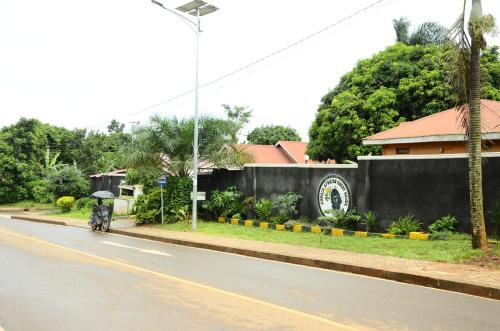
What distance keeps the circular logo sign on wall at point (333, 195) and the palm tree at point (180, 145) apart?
474 cm

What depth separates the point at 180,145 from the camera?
2152cm

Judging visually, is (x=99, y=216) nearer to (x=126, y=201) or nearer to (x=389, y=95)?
(x=126, y=201)

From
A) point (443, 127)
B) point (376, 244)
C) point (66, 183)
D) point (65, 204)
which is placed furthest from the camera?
point (66, 183)

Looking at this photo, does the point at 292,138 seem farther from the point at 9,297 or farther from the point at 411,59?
the point at 9,297

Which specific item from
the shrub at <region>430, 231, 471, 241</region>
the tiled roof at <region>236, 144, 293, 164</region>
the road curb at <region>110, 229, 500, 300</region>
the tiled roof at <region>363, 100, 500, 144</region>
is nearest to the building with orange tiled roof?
the tiled roof at <region>363, 100, 500, 144</region>

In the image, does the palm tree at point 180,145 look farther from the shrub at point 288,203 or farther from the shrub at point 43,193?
the shrub at point 43,193

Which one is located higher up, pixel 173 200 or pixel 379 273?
pixel 173 200

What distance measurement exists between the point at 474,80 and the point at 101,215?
1580cm

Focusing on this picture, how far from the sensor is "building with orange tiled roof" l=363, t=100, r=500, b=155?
1773cm

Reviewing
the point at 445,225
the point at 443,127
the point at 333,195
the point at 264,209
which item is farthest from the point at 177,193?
the point at 445,225

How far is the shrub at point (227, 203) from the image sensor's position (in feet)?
69.2

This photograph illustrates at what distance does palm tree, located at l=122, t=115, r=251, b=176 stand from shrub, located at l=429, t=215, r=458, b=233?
943 centimetres

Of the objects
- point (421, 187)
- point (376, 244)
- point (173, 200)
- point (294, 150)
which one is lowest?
point (376, 244)

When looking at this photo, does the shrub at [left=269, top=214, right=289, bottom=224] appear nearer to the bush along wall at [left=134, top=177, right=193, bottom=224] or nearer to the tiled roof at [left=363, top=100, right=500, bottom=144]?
the bush along wall at [left=134, top=177, right=193, bottom=224]
